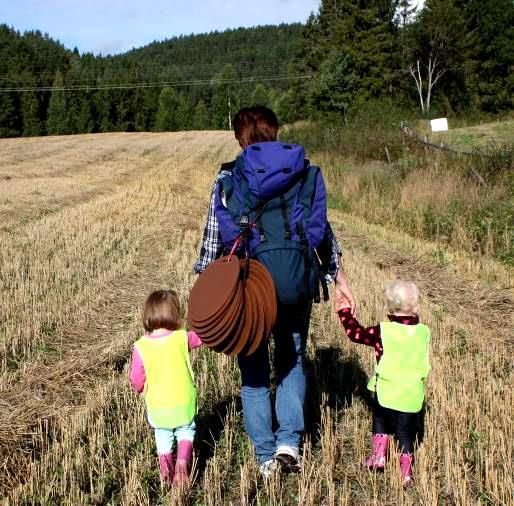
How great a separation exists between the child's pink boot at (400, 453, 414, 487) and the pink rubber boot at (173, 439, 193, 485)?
3.91 feet

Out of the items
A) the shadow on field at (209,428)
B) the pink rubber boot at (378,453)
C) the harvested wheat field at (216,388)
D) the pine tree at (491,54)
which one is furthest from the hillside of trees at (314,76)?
the pink rubber boot at (378,453)

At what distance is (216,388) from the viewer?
4.59 m

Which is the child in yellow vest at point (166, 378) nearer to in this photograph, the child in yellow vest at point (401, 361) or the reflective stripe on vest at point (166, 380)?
the reflective stripe on vest at point (166, 380)

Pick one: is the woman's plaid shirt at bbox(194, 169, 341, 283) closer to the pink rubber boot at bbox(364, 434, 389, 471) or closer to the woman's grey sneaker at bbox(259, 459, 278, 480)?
the pink rubber boot at bbox(364, 434, 389, 471)

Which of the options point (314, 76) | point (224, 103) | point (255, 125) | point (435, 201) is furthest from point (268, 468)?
point (224, 103)

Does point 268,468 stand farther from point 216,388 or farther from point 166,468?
point 216,388

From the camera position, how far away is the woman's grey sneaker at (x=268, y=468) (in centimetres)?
329

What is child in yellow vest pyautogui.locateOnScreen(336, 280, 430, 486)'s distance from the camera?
339cm

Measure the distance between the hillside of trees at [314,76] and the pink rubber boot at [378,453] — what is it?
24.3 metres

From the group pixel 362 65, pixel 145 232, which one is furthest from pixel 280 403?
pixel 362 65

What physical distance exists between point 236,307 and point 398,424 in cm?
132

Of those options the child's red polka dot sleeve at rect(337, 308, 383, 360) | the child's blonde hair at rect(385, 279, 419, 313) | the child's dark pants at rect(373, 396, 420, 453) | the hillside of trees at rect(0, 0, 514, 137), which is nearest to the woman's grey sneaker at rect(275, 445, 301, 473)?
the child's dark pants at rect(373, 396, 420, 453)

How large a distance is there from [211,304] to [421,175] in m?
10.6

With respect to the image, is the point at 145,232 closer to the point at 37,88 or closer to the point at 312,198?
the point at 312,198
